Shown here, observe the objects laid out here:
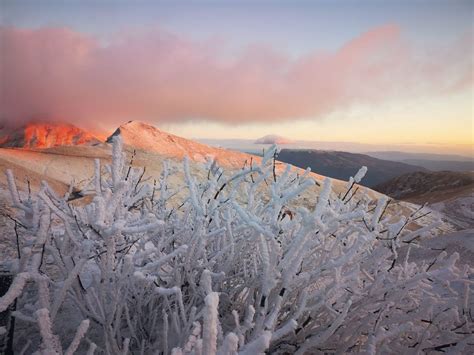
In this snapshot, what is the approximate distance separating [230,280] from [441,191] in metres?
46.2

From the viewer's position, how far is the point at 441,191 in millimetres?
42031

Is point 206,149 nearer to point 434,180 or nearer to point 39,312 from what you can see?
point 39,312

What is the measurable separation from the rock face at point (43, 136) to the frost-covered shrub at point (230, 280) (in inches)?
3998

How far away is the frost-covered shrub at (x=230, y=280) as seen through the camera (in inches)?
64.6

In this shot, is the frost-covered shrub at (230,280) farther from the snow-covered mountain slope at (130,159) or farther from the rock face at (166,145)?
the rock face at (166,145)

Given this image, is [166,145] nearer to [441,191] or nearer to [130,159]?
[130,159]

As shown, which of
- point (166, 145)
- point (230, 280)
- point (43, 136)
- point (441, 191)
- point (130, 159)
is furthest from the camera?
point (43, 136)

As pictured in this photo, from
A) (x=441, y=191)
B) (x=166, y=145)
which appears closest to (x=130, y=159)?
(x=166, y=145)

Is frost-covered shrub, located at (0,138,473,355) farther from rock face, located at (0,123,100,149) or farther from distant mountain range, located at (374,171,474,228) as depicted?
rock face, located at (0,123,100,149)

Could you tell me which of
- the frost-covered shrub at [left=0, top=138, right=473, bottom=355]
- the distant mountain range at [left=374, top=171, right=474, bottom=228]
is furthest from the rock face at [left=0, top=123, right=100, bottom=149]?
the frost-covered shrub at [left=0, top=138, right=473, bottom=355]

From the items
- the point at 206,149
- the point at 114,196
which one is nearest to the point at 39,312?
the point at 114,196

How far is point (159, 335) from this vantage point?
2.36 meters

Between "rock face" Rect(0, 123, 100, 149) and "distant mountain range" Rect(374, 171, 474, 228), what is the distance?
7840 centimetres

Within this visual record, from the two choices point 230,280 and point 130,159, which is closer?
point 230,280
